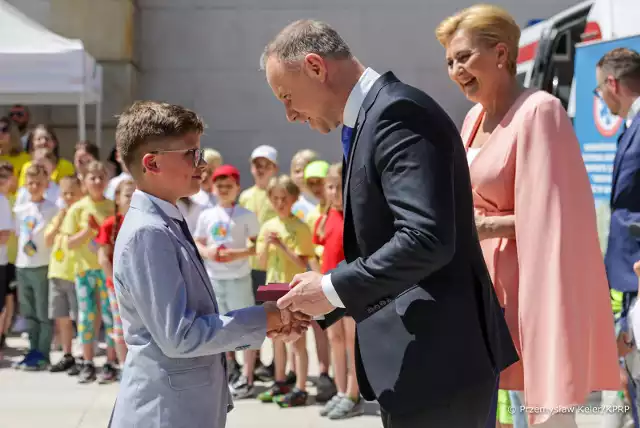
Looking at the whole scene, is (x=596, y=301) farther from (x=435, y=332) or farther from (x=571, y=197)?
(x=435, y=332)

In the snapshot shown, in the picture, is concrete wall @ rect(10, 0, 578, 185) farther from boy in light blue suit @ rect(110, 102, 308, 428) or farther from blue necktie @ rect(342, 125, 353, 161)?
blue necktie @ rect(342, 125, 353, 161)

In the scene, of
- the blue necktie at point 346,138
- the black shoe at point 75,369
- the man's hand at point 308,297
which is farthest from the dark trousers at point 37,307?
the blue necktie at point 346,138

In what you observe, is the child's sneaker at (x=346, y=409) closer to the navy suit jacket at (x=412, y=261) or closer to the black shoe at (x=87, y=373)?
the black shoe at (x=87, y=373)

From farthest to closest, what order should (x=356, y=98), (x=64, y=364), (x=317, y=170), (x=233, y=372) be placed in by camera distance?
1. (x=64, y=364)
2. (x=317, y=170)
3. (x=233, y=372)
4. (x=356, y=98)

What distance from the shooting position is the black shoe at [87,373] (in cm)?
646

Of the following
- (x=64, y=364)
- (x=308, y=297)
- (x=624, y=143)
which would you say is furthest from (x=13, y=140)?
(x=308, y=297)

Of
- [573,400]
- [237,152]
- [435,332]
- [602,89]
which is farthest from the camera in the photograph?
[237,152]

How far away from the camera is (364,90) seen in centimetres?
218

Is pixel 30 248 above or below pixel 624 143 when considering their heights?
below

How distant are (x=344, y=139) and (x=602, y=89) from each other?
2.54 m

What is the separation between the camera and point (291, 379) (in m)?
6.23

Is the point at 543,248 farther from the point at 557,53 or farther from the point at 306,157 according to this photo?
the point at 557,53

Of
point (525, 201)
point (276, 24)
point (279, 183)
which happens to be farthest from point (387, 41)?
point (525, 201)

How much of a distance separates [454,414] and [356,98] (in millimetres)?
829
